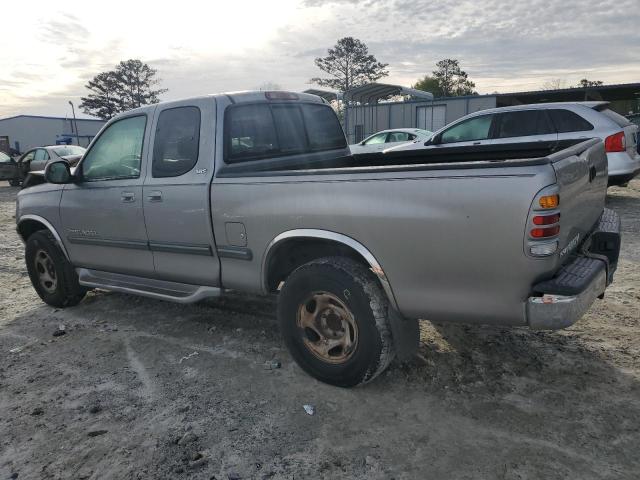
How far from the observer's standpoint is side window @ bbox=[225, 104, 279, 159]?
375cm

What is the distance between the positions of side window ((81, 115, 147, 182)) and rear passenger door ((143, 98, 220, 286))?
0.22 meters

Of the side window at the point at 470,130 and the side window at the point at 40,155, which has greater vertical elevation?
the side window at the point at 470,130

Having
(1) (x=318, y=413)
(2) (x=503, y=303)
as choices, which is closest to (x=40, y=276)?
(1) (x=318, y=413)

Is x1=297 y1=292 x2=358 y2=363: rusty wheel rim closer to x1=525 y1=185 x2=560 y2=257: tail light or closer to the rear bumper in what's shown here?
x1=525 y1=185 x2=560 y2=257: tail light

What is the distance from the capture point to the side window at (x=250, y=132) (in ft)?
12.3

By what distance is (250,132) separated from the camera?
3885mm

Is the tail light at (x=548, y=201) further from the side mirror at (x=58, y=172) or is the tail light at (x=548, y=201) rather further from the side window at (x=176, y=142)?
the side mirror at (x=58, y=172)

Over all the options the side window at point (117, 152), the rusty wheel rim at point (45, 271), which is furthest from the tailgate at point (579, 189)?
the rusty wheel rim at point (45, 271)

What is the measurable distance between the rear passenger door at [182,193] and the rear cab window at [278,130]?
0.60 ft

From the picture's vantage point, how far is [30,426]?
9.76 ft

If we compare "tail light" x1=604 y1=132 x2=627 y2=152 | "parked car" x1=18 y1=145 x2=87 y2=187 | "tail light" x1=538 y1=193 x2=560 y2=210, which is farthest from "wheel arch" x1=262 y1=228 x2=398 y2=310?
"parked car" x1=18 y1=145 x2=87 y2=187

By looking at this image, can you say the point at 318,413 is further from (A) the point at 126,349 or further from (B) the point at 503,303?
(A) the point at 126,349

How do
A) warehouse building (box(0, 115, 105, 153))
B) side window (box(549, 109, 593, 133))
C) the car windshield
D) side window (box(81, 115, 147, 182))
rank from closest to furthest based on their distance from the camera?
1. side window (box(81, 115, 147, 182))
2. side window (box(549, 109, 593, 133))
3. the car windshield
4. warehouse building (box(0, 115, 105, 153))

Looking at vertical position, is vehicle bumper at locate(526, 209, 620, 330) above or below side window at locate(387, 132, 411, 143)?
below
